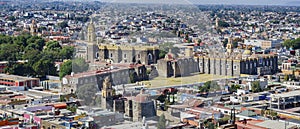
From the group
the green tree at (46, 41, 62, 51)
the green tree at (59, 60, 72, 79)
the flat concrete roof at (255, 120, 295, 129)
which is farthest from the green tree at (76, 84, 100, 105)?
the green tree at (46, 41, 62, 51)

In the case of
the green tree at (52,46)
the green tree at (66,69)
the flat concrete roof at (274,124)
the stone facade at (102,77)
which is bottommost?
the green tree at (52,46)

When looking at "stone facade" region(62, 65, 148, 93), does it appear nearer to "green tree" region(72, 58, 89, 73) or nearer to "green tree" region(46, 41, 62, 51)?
"green tree" region(72, 58, 89, 73)

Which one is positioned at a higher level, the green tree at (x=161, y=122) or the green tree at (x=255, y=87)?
the green tree at (x=161, y=122)

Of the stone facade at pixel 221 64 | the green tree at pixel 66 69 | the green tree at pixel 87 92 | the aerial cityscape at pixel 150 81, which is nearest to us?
the aerial cityscape at pixel 150 81

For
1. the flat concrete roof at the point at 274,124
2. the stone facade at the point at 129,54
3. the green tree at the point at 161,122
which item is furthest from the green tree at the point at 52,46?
the flat concrete roof at the point at 274,124

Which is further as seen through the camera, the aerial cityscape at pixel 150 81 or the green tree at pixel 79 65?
the green tree at pixel 79 65

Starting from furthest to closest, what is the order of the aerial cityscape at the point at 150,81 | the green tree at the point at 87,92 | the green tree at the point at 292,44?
the green tree at the point at 292,44, the green tree at the point at 87,92, the aerial cityscape at the point at 150,81

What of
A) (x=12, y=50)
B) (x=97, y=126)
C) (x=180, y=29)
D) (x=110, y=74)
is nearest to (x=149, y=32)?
(x=180, y=29)

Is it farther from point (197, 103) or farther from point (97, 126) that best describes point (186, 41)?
point (97, 126)

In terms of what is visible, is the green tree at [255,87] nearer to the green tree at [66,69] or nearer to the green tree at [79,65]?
the green tree at [79,65]
